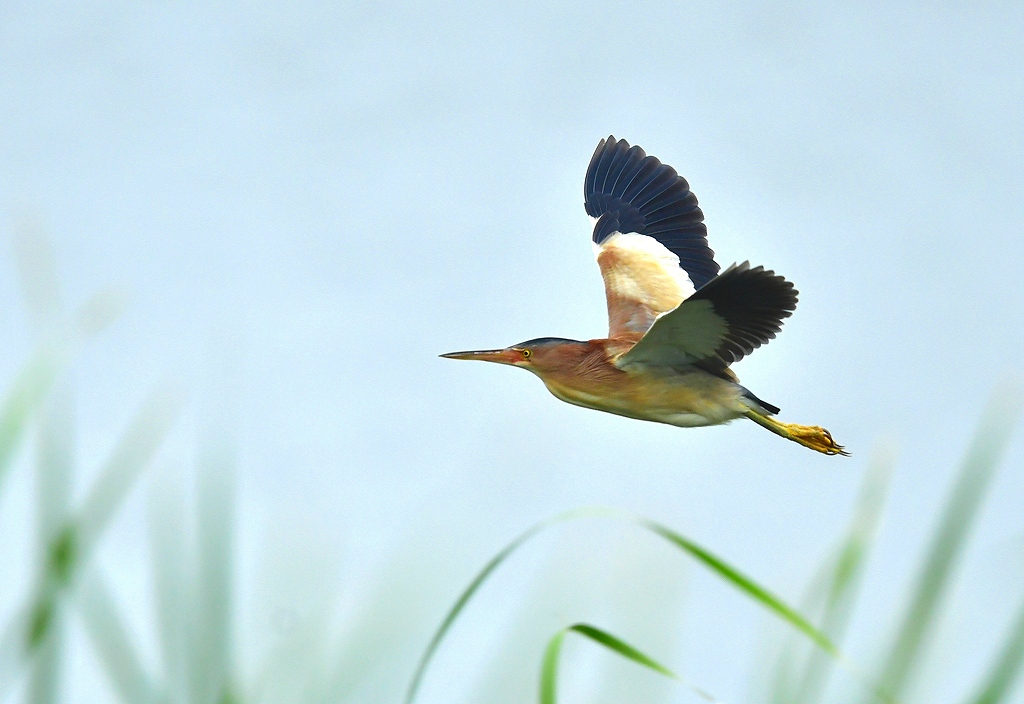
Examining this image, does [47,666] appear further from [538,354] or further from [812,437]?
[812,437]

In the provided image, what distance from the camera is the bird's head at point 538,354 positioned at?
13.0 ft

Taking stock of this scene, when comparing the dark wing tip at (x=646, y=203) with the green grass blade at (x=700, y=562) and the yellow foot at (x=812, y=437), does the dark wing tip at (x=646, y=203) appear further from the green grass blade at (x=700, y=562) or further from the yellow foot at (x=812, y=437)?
the green grass blade at (x=700, y=562)

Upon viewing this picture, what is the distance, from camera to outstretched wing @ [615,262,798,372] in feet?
10.8

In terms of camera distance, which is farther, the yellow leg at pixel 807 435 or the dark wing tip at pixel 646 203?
the dark wing tip at pixel 646 203

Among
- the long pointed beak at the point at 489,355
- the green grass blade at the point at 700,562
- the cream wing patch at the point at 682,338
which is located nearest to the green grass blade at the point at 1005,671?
the green grass blade at the point at 700,562

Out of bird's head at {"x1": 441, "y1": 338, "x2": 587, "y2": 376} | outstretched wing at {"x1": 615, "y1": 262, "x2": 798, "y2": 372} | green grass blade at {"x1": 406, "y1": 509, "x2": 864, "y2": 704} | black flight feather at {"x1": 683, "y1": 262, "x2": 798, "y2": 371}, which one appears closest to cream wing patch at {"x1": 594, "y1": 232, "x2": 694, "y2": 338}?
bird's head at {"x1": 441, "y1": 338, "x2": 587, "y2": 376}

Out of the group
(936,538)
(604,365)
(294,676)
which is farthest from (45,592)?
(604,365)

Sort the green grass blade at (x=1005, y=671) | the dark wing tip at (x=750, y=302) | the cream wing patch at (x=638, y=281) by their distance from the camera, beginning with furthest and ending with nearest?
1. the cream wing patch at (x=638, y=281)
2. the dark wing tip at (x=750, y=302)
3. the green grass blade at (x=1005, y=671)

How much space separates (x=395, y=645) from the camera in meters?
1.06

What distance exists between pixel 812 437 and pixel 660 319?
0.88 metres

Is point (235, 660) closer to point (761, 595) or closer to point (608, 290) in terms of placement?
point (761, 595)

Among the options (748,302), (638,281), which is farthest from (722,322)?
(638,281)

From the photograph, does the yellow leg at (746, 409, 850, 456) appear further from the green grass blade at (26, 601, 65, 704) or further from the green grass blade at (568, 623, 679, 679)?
the green grass blade at (26, 601, 65, 704)

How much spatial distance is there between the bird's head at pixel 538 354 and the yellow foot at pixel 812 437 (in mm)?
754
